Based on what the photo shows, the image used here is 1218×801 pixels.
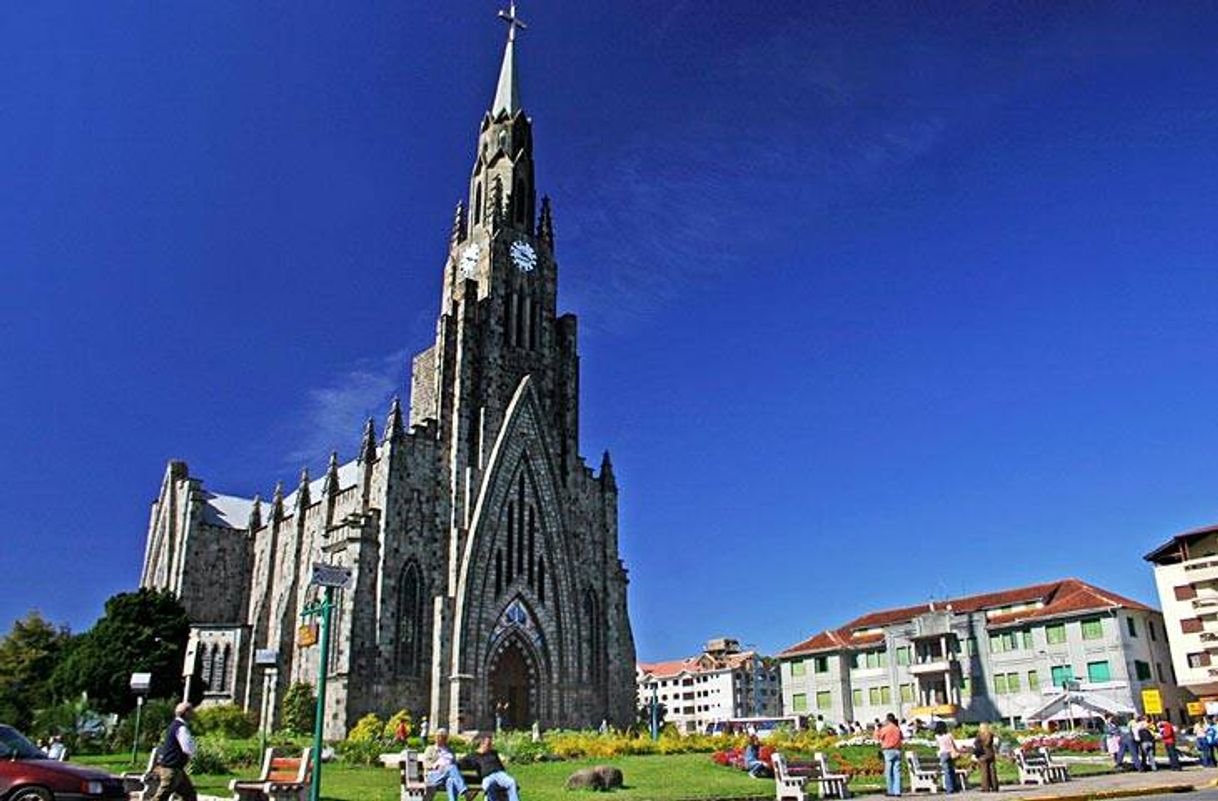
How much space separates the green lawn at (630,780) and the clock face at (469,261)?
33.0m

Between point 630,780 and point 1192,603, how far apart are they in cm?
5085

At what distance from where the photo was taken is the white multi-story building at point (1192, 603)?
192 ft

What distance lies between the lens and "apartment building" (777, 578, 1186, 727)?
55.1m

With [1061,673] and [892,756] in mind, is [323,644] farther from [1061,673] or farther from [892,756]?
[1061,673]

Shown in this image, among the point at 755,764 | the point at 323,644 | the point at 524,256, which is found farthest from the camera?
the point at 524,256

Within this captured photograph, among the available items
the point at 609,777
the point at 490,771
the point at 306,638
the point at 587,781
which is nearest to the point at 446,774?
the point at 490,771

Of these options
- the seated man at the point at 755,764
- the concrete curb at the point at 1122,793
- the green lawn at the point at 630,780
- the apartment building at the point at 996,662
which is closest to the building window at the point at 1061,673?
the apartment building at the point at 996,662

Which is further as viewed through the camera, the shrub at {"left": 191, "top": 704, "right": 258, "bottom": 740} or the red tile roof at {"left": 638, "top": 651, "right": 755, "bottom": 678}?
the red tile roof at {"left": 638, "top": 651, "right": 755, "bottom": 678}

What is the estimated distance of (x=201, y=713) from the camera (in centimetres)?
4762

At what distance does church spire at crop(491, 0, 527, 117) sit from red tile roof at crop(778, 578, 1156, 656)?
42766mm

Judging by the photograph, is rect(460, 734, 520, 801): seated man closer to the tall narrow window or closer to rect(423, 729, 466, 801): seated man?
rect(423, 729, 466, 801): seated man

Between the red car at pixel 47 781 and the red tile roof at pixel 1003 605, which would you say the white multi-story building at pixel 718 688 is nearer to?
the red tile roof at pixel 1003 605

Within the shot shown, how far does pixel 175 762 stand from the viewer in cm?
1393

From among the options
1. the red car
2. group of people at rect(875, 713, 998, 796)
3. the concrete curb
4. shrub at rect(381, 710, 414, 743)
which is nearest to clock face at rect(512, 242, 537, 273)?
shrub at rect(381, 710, 414, 743)
